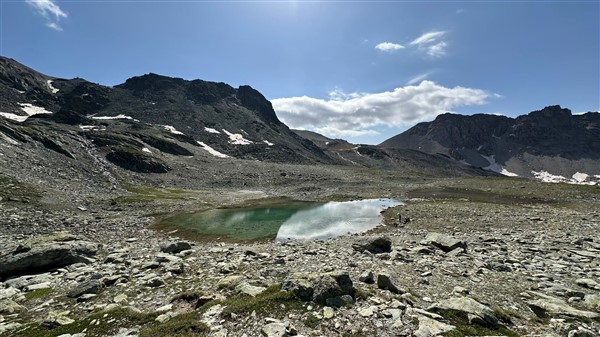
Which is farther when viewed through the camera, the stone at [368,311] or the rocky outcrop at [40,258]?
the rocky outcrop at [40,258]

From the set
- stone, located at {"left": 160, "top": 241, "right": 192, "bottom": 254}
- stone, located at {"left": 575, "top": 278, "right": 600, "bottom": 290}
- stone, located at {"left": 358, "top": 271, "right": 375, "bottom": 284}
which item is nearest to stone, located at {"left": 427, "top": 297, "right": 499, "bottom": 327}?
stone, located at {"left": 358, "top": 271, "right": 375, "bottom": 284}

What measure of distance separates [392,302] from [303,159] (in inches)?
6755

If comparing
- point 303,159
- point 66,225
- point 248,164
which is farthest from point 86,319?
point 303,159

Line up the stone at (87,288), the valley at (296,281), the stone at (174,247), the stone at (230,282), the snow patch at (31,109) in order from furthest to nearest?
the snow patch at (31,109) → the stone at (174,247) → the stone at (87,288) → the stone at (230,282) → the valley at (296,281)

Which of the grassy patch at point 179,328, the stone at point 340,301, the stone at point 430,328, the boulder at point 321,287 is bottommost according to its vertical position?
the grassy patch at point 179,328

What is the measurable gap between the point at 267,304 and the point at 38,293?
1206 centimetres

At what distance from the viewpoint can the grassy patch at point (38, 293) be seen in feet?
48.5

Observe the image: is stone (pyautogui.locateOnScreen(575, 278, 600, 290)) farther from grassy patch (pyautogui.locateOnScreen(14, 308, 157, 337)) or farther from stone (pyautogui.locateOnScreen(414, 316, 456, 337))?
grassy patch (pyautogui.locateOnScreen(14, 308, 157, 337))

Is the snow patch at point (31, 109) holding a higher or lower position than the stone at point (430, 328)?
higher

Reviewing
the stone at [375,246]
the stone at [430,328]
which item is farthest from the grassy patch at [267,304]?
the stone at [375,246]

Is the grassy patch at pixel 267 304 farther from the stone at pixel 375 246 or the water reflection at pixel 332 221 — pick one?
the water reflection at pixel 332 221

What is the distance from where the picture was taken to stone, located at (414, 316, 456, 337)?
991cm

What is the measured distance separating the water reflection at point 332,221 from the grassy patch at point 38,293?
2312cm

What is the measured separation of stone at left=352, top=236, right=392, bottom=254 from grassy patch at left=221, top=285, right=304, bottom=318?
37.7 feet
